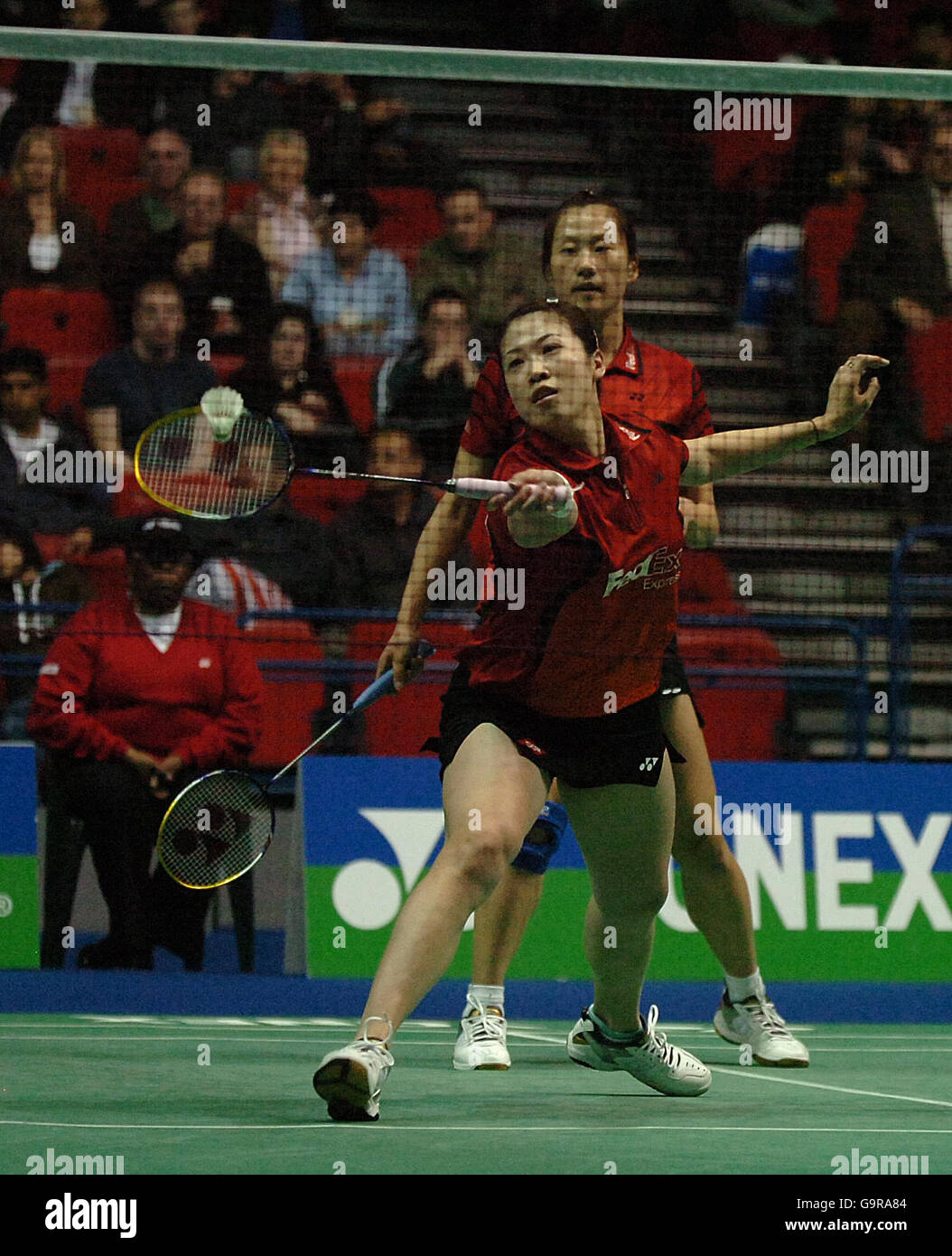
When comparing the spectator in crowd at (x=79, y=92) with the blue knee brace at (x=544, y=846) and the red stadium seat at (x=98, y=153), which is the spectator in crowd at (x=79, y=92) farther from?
the blue knee brace at (x=544, y=846)

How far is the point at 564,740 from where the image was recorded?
442 centimetres

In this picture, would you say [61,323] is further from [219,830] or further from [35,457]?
[219,830]

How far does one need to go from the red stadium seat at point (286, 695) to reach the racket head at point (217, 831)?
2.44 meters

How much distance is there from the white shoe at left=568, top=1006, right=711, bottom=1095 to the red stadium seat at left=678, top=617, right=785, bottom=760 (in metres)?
3.93

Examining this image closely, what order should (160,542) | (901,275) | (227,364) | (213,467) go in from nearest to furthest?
(213,467) < (160,542) < (227,364) < (901,275)

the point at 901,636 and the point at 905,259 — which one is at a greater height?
the point at 905,259

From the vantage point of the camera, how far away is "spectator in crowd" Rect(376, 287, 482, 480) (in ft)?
30.3

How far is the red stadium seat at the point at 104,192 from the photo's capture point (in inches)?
407

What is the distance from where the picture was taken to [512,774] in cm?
426

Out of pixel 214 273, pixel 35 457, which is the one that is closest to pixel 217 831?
Answer: pixel 35 457

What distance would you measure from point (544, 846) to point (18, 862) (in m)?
2.47

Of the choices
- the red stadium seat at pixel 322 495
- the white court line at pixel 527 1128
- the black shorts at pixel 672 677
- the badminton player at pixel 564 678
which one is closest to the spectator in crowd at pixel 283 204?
the red stadium seat at pixel 322 495

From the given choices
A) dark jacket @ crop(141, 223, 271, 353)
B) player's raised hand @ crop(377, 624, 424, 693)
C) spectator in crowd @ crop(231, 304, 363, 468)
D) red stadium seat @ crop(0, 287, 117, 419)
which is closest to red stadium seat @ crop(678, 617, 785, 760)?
spectator in crowd @ crop(231, 304, 363, 468)

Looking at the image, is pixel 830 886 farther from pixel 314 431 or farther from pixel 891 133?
pixel 891 133
